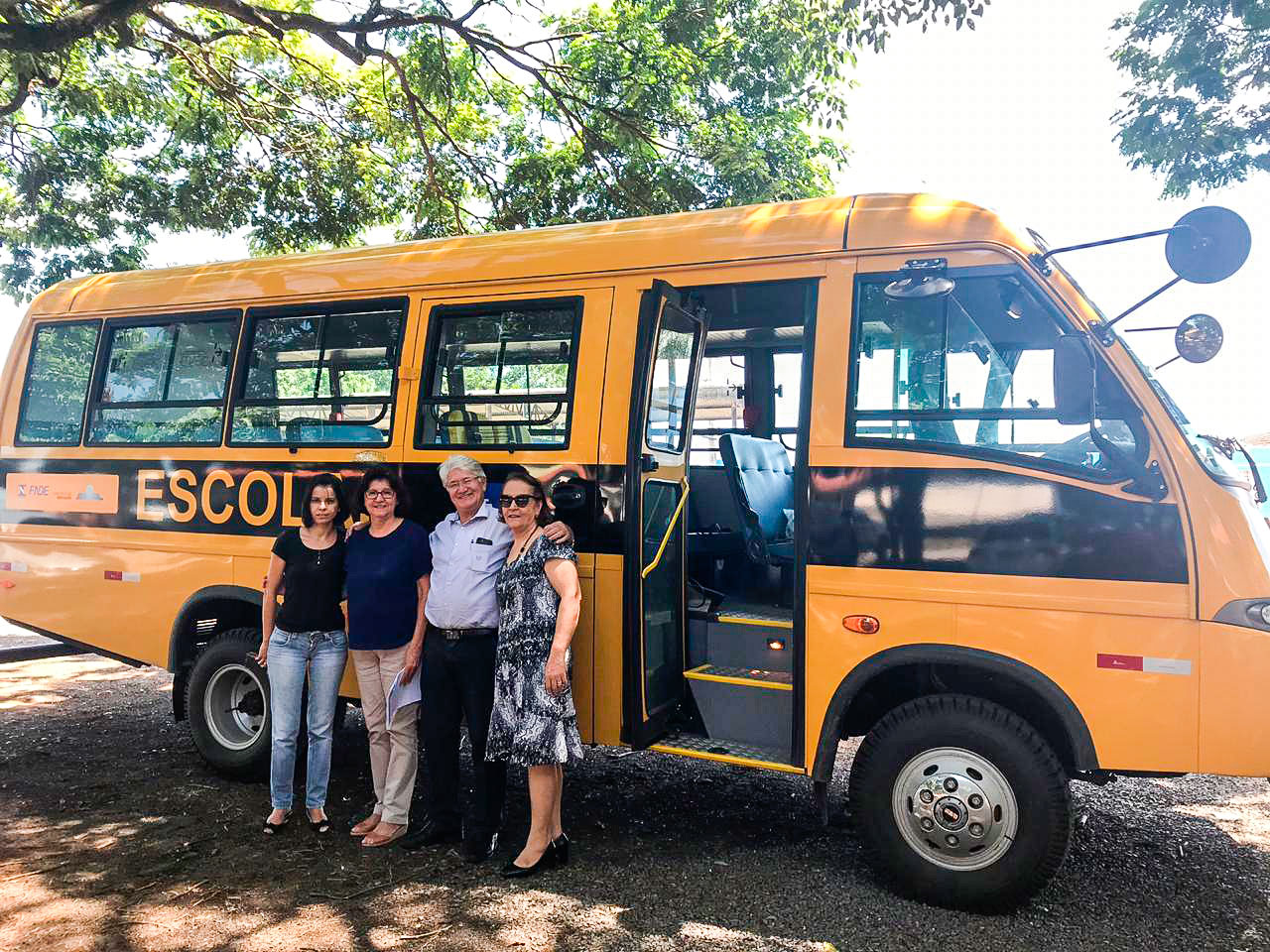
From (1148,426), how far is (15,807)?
6.03 metres

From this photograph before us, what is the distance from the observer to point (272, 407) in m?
5.73

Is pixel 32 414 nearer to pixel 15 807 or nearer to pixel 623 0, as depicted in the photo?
pixel 15 807

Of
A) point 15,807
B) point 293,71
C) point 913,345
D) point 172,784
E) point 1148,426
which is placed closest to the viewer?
point 1148,426

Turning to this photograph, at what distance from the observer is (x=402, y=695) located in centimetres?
489

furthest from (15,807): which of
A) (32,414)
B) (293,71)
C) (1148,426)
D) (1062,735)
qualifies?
(293,71)

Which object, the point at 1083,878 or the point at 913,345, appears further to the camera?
the point at 1083,878

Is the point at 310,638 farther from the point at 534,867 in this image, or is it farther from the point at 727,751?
the point at 727,751

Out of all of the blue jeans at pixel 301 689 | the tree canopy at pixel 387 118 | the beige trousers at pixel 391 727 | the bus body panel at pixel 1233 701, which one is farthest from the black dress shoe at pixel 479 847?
the tree canopy at pixel 387 118

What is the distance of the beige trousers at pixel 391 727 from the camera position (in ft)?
16.2

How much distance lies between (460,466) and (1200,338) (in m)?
3.28

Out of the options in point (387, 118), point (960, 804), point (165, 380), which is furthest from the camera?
point (387, 118)

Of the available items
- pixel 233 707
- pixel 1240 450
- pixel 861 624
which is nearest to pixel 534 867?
pixel 861 624

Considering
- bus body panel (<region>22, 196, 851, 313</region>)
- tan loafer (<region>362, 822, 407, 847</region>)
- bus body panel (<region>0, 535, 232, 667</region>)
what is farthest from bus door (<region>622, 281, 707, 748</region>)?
bus body panel (<region>0, 535, 232, 667</region>)

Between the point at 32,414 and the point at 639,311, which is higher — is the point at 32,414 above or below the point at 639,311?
below
